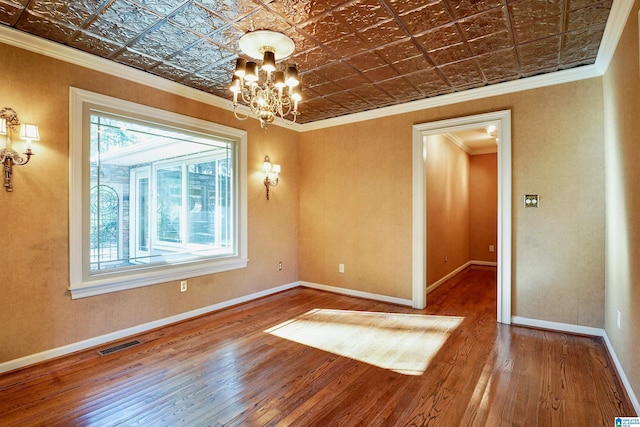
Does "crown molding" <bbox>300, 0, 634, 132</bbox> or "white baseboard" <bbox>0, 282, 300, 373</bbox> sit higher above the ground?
"crown molding" <bbox>300, 0, 634, 132</bbox>

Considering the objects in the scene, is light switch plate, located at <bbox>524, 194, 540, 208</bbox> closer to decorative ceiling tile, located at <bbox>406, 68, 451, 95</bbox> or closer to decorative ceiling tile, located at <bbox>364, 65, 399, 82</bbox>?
decorative ceiling tile, located at <bbox>406, 68, 451, 95</bbox>

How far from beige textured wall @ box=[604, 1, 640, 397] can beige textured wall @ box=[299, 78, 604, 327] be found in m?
0.19

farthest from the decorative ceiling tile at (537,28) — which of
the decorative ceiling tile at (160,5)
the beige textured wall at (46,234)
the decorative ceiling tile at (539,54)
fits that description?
the beige textured wall at (46,234)

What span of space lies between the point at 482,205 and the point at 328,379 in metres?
6.63

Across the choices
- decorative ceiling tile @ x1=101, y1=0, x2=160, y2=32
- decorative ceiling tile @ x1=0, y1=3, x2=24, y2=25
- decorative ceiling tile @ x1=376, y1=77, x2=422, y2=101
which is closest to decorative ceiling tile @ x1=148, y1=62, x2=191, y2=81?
decorative ceiling tile @ x1=101, y1=0, x2=160, y2=32

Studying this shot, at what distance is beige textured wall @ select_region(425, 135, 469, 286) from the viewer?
5297 mm

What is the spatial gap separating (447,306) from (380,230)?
1376 mm

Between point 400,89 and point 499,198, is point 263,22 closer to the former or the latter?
point 400,89

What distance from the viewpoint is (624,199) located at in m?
2.45

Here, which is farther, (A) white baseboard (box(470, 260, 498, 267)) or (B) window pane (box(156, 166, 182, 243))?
(A) white baseboard (box(470, 260, 498, 267))

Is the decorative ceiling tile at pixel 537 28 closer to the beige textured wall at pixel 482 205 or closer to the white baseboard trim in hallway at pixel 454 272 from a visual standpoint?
the white baseboard trim in hallway at pixel 454 272

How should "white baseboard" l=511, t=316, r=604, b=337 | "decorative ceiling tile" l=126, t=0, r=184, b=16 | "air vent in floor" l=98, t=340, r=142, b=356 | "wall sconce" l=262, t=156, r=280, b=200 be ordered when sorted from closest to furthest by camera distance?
"decorative ceiling tile" l=126, t=0, r=184, b=16 < "air vent in floor" l=98, t=340, r=142, b=356 < "white baseboard" l=511, t=316, r=604, b=337 < "wall sconce" l=262, t=156, r=280, b=200

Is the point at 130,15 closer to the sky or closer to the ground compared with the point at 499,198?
closer to the sky

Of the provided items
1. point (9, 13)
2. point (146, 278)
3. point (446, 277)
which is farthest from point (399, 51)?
point (446, 277)
